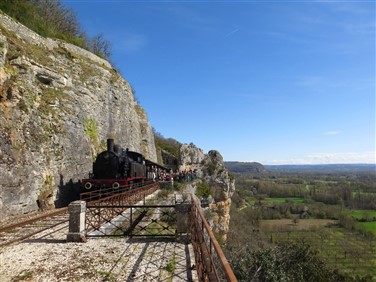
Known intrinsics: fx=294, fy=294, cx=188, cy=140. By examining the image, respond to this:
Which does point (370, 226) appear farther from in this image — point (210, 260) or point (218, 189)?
point (210, 260)

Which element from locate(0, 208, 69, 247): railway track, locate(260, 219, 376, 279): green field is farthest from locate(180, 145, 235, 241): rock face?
locate(260, 219, 376, 279): green field

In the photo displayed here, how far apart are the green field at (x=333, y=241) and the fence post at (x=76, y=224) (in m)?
47.3

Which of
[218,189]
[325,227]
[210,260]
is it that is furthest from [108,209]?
[325,227]

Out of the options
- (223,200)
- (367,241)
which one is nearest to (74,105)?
(223,200)

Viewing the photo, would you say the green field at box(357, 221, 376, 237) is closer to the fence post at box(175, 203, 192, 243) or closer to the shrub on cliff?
the shrub on cliff

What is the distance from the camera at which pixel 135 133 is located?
38.7 meters

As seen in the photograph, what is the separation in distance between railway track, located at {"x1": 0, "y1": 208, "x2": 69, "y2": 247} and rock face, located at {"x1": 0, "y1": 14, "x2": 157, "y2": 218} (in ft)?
4.55

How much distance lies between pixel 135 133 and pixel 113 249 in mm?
30600

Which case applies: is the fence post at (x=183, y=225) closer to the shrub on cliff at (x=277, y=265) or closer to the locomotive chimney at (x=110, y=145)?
the shrub on cliff at (x=277, y=265)

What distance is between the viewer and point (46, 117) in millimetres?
18234

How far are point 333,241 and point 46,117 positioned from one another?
7707cm

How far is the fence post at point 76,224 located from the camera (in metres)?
9.41

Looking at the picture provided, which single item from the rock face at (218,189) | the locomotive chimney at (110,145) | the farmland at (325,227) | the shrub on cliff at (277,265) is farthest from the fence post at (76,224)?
the farmland at (325,227)

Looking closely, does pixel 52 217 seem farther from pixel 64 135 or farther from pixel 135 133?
pixel 135 133
